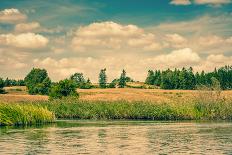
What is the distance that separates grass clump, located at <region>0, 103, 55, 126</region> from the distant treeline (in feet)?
353

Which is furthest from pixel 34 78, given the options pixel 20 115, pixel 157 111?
pixel 20 115

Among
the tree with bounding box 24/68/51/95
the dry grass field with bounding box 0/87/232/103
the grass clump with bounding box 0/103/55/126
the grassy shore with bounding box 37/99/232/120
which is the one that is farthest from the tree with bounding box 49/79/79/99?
the tree with bounding box 24/68/51/95

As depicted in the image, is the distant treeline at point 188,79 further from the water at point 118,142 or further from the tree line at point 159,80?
the water at point 118,142

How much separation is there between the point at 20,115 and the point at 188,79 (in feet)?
390

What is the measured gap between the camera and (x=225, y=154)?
26.8 meters

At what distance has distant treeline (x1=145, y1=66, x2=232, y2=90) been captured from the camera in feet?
531

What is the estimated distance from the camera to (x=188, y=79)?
164250 millimetres

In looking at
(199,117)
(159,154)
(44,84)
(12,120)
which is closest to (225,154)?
(159,154)

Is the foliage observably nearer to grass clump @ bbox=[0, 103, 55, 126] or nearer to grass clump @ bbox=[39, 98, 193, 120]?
grass clump @ bbox=[39, 98, 193, 120]

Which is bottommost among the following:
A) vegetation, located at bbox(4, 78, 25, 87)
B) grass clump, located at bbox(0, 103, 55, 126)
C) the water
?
the water

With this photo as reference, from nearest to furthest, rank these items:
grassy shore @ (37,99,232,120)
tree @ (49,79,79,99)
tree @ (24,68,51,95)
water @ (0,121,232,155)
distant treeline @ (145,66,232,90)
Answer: water @ (0,121,232,155)
grassy shore @ (37,99,232,120)
tree @ (49,79,79,99)
tree @ (24,68,51,95)
distant treeline @ (145,66,232,90)

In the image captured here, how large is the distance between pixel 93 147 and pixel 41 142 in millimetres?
4284

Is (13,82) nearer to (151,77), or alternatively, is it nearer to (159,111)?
(151,77)

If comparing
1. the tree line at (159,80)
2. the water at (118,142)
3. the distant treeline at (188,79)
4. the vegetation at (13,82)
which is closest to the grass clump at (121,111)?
the water at (118,142)
